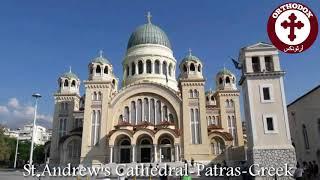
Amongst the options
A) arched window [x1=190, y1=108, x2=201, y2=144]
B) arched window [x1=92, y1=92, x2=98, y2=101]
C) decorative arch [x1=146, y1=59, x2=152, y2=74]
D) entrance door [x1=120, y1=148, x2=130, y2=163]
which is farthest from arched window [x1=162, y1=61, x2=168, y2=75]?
entrance door [x1=120, y1=148, x2=130, y2=163]

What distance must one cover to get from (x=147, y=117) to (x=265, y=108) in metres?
19.3

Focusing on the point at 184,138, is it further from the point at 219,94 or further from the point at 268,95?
the point at 268,95

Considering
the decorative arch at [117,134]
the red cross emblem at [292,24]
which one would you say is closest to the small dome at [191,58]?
the decorative arch at [117,134]

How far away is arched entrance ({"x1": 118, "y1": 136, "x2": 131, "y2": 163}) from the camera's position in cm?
4000

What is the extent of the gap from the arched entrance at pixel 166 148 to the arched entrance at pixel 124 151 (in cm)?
415

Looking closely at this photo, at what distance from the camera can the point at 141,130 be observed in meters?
38.3

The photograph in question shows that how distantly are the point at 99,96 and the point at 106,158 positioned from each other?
8487 millimetres

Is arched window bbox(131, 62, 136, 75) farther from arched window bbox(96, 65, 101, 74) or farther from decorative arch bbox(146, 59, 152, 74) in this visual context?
arched window bbox(96, 65, 101, 74)

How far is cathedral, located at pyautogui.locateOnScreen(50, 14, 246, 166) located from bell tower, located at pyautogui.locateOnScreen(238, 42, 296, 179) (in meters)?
13.4

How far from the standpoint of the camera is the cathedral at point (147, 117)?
39.1 metres

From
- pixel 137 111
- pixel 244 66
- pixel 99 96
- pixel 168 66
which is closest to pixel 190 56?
pixel 168 66

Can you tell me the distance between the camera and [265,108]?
26.1m

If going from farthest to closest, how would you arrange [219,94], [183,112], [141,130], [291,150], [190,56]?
1. [219,94]
2. [190,56]
3. [183,112]
4. [141,130]
5. [291,150]

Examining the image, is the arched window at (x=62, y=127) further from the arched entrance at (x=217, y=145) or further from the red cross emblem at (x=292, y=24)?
the red cross emblem at (x=292, y=24)
